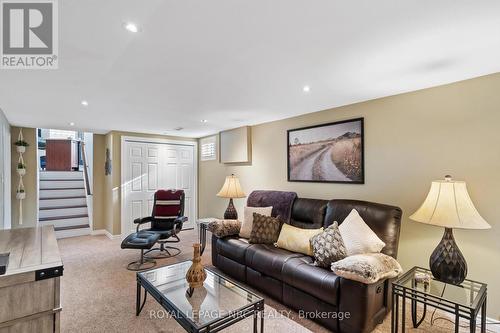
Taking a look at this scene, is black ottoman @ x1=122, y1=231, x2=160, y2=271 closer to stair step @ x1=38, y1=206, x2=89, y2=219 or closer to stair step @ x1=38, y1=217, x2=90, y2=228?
stair step @ x1=38, y1=217, x2=90, y2=228

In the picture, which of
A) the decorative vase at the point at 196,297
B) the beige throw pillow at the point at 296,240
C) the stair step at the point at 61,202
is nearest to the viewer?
the decorative vase at the point at 196,297

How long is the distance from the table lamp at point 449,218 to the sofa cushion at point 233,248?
1.83 m

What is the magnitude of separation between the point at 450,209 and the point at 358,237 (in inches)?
30.2

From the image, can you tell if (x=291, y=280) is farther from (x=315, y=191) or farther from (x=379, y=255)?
(x=315, y=191)

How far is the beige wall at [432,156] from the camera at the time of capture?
2143 mm

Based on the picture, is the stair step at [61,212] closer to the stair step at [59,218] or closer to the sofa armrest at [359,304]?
the stair step at [59,218]

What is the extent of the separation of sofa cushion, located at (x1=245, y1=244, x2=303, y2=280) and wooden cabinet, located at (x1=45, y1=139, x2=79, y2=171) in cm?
685

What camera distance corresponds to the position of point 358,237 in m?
2.39

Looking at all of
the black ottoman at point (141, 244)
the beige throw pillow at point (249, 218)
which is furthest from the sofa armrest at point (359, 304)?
the black ottoman at point (141, 244)

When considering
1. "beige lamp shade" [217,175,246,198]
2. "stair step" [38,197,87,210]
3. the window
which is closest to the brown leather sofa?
"beige lamp shade" [217,175,246,198]

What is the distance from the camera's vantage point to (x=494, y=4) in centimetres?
127

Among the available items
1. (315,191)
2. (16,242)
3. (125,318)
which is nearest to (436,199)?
(315,191)

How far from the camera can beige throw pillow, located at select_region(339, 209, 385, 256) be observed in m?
2.32

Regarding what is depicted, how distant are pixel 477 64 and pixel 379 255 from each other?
1.73 metres
